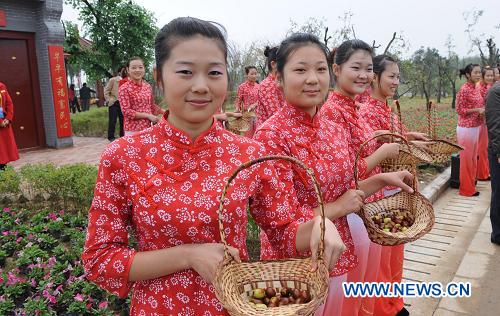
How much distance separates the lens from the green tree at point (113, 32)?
1234 cm

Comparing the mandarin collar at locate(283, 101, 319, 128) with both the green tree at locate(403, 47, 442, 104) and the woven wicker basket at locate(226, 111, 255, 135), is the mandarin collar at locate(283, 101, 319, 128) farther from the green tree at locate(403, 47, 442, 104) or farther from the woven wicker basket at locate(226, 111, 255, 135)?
the green tree at locate(403, 47, 442, 104)

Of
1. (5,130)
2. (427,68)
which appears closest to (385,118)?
(5,130)

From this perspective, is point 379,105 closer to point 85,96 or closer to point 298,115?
point 298,115

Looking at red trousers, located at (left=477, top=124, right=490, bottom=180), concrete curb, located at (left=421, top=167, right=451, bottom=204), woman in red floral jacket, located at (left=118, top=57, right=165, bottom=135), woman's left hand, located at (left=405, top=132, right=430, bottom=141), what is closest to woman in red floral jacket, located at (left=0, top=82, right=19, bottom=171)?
woman in red floral jacket, located at (left=118, top=57, right=165, bottom=135)

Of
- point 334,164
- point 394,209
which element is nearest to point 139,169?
point 334,164

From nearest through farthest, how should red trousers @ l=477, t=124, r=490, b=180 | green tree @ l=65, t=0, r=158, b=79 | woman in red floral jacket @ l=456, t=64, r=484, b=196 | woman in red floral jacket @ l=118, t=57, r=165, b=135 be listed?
woman in red floral jacket @ l=118, t=57, r=165, b=135 < woman in red floral jacket @ l=456, t=64, r=484, b=196 < red trousers @ l=477, t=124, r=490, b=180 < green tree @ l=65, t=0, r=158, b=79

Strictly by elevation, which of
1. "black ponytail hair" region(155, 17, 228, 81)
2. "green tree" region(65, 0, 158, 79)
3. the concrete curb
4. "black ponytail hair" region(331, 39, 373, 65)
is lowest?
the concrete curb

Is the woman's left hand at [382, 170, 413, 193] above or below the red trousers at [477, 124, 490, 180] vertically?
above

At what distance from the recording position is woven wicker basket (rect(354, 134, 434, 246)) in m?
1.98

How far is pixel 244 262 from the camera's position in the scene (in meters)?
1.35

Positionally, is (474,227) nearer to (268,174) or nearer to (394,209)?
(394,209)

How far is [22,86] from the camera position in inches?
368

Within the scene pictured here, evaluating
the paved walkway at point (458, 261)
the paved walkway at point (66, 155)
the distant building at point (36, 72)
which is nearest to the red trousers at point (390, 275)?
the paved walkway at point (458, 261)

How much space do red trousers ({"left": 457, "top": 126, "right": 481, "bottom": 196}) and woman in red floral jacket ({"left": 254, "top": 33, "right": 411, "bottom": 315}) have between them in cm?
470
